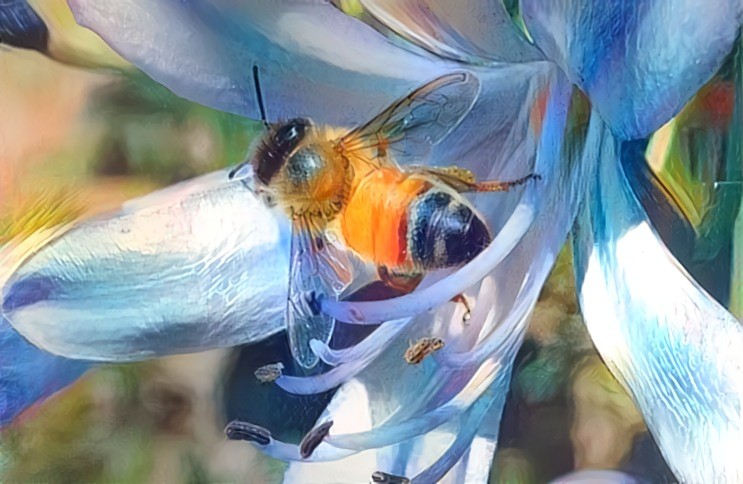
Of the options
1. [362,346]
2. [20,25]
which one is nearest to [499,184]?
[362,346]

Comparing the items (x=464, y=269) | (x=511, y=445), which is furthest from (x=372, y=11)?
(x=511, y=445)

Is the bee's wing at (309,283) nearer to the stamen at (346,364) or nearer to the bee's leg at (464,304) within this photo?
the stamen at (346,364)

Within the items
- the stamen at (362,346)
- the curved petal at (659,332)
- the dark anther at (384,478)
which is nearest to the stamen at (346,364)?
the stamen at (362,346)

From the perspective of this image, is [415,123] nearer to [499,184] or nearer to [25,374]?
[499,184]

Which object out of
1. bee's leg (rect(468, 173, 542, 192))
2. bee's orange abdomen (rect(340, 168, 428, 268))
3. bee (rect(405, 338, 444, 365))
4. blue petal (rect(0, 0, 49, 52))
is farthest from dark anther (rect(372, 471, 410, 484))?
blue petal (rect(0, 0, 49, 52))

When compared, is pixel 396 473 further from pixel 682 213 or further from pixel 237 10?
pixel 237 10
